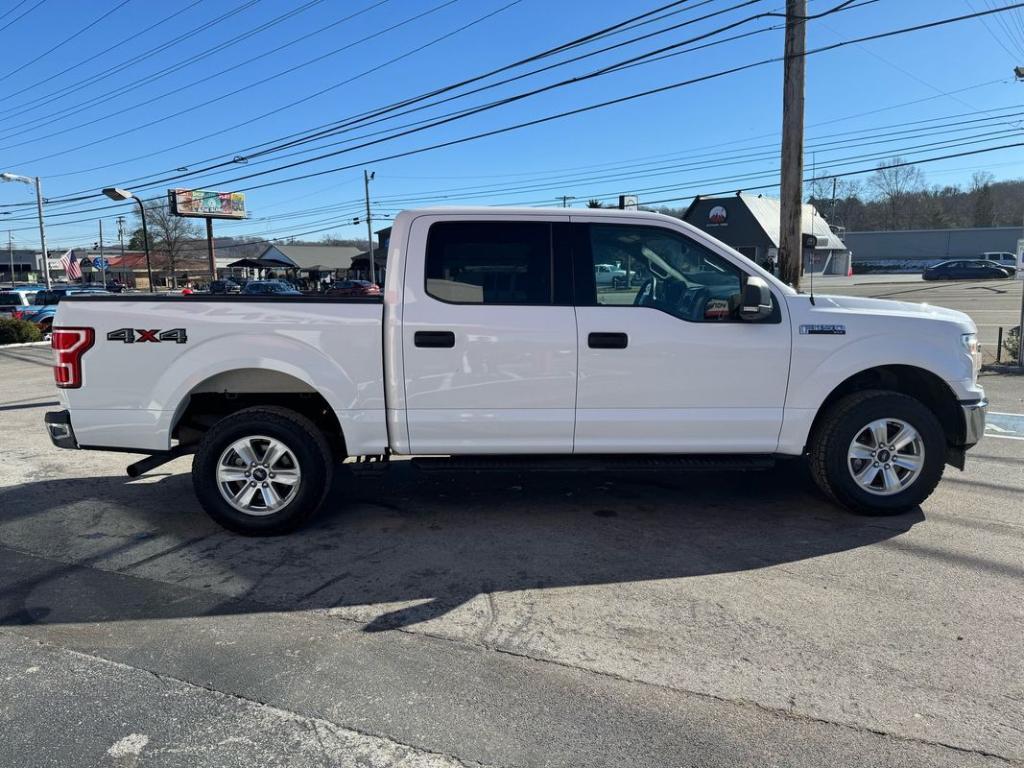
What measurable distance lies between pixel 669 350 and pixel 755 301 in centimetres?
60

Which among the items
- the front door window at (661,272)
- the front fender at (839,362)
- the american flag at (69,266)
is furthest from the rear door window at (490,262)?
the american flag at (69,266)

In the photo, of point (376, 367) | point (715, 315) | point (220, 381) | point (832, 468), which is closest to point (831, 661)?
point (832, 468)

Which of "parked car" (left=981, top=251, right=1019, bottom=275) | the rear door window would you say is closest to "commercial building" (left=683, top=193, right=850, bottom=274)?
"parked car" (left=981, top=251, right=1019, bottom=275)

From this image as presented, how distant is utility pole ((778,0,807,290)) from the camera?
450 inches

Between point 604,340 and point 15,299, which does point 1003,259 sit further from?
point 604,340

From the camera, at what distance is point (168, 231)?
87.1m

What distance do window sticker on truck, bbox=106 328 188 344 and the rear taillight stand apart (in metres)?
0.15

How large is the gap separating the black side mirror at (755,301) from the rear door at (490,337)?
1072mm

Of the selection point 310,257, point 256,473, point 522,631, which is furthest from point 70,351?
point 310,257

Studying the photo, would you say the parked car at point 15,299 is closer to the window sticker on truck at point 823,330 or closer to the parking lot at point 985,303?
the parking lot at point 985,303

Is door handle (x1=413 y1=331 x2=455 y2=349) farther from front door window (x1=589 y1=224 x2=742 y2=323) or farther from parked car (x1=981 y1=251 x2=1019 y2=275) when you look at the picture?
parked car (x1=981 y1=251 x2=1019 y2=275)

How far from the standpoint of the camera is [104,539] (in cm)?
484

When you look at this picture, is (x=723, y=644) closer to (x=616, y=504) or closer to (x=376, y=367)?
(x=616, y=504)

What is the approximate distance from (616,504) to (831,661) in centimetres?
229
